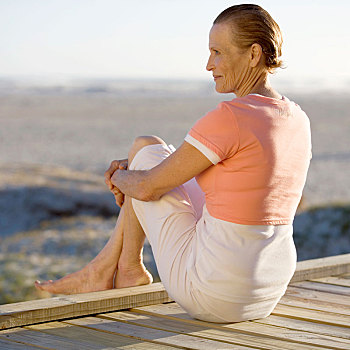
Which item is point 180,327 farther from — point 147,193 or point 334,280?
point 334,280

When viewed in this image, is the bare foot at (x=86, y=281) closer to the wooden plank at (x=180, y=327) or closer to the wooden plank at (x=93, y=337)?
the wooden plank at (x=180, y=327)

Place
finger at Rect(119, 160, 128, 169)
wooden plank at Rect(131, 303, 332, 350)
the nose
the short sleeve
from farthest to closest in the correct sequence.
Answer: finger at Rect(119, 160, 128, 169), the nose, wooden plank at Rect(131, 303, 332, 350), the short sleeve

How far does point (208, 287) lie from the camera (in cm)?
255

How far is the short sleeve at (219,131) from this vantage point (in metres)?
2.38

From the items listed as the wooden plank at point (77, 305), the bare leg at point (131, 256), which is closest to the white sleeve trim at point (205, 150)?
the bare leg at point (131, 256)

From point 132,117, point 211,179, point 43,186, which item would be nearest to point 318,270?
point 211,179

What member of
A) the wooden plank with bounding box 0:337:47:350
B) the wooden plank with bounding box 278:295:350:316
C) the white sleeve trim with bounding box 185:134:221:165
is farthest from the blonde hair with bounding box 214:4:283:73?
the wooden plank with bounding box 0:337:47:350

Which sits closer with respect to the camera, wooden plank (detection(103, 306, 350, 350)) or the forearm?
wooden plank (detection(103, 306, 350, 350))

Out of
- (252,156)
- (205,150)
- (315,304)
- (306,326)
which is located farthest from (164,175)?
(315,304)

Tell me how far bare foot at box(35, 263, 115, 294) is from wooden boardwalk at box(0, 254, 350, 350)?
13 cm

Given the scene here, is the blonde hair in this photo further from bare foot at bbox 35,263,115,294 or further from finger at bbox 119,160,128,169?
bare foot at bbox 35,263,115,294

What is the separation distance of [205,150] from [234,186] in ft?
0.52

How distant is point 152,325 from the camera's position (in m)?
2.75

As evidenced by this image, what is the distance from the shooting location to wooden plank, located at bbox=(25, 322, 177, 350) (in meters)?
2.48
